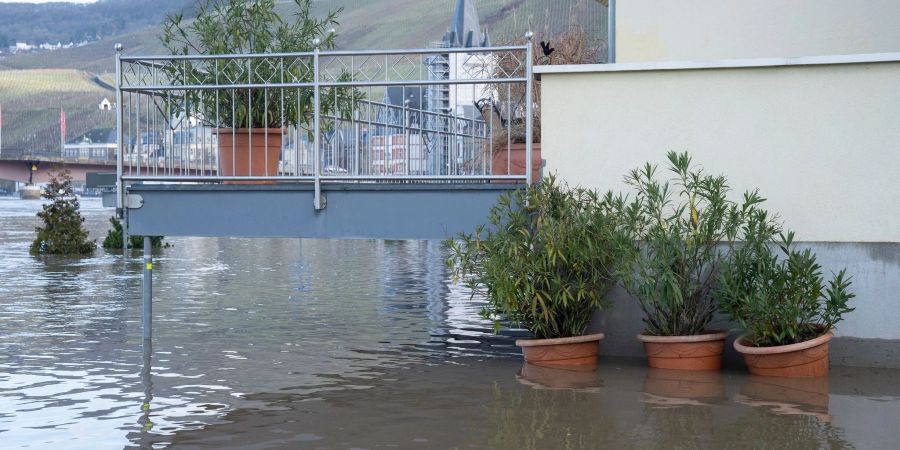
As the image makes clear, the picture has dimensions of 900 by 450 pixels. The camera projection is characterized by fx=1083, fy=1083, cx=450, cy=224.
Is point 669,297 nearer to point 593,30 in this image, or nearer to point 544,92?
point 544,92

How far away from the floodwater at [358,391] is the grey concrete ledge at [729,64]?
248 centimetres

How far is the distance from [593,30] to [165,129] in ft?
17.3

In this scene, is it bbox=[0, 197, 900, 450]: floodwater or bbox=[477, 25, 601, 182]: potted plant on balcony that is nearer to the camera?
bbox=[0, 197, 900, 450]: floodwater

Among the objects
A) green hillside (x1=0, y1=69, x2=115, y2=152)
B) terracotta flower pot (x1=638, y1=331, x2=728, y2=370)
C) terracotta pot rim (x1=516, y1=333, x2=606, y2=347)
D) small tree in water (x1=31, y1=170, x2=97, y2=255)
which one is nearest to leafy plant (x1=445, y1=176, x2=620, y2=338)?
terracotta pot rim (x1=516, y1=333, x2=606, y2=347)

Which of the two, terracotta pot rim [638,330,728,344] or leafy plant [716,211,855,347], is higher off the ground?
leafy plant [716,211,855,347]

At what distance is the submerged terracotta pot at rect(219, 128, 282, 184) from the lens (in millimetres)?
10617

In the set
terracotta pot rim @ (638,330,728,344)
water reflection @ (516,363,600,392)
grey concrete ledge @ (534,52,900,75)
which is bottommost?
water reflection @ (516,363,600,392)

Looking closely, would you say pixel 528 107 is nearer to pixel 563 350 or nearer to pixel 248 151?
pixel 563 350

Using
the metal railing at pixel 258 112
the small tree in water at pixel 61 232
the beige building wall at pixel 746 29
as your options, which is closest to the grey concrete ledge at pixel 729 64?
the metal railing at pixel 258 112

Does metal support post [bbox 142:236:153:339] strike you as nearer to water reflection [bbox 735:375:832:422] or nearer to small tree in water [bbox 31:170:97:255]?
water reflection [bbox 735:375:832:422]

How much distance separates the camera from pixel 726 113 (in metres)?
8.91

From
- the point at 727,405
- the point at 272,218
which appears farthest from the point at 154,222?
the point at 727,405

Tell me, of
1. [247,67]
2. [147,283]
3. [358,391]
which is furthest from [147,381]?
[247,67]

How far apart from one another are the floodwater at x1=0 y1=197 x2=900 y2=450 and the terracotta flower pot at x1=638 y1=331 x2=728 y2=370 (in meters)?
0.13
